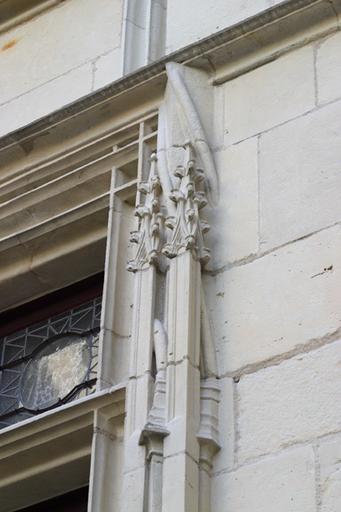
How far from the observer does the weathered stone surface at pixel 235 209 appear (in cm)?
549

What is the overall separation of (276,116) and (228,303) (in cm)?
89

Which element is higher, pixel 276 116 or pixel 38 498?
pixel 276 116

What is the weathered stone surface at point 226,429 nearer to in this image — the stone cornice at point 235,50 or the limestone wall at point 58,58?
the stone cornice at point 235,50

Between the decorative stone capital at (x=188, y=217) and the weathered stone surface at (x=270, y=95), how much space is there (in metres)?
0.31

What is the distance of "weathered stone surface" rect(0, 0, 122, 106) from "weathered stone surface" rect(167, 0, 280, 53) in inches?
12.6

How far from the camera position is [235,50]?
6.27 meters

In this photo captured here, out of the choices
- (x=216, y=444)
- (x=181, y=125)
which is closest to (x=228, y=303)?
(x=216, y=444)

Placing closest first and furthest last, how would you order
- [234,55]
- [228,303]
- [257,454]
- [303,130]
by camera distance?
[257,454], [228,303], [303,130], [234,55]

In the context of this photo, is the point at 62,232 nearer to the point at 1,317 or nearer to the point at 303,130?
the point at 1,317

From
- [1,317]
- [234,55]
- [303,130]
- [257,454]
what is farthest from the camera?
[1,317]

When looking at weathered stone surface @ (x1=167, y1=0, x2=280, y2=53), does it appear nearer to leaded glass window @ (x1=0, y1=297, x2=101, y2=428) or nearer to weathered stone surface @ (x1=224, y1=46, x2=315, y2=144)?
weathered stone surface @ (x1=224, y1=46, x2=315, y2=144)

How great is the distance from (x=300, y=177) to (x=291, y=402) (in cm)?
99

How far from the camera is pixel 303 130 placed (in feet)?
18.8

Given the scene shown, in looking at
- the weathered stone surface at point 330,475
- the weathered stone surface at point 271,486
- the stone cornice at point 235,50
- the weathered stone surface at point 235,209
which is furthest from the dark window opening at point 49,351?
the weathered stone surface at point 330,475
